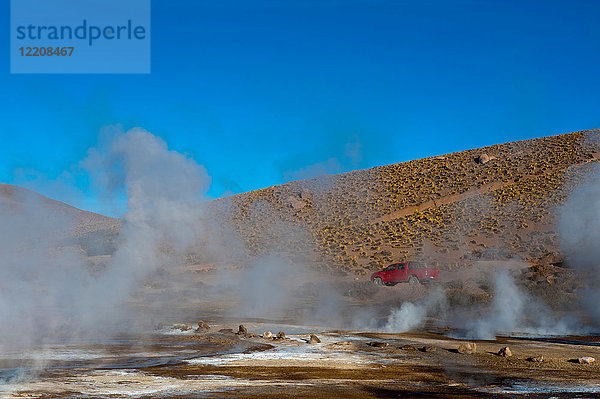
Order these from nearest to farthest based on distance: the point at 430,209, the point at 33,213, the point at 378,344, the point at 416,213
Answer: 1. the point at 378,344
2. the point at 33,213
3. the point at 416,213
4. the point at 430,209

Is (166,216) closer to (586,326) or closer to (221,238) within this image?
(586,326)

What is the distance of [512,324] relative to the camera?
59.8 feet

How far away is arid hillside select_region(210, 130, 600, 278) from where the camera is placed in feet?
136

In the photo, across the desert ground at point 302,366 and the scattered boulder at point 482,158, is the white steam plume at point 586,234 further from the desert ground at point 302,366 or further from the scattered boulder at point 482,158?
the scattered boulder at point 482,158

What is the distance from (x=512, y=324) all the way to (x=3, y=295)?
47.5 ft

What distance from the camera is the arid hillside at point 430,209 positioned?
136 ft

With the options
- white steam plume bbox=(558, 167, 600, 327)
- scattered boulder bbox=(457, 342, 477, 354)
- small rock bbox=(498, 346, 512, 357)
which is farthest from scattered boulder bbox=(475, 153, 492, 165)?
small rock bbox=(498, 346, 512, 357)

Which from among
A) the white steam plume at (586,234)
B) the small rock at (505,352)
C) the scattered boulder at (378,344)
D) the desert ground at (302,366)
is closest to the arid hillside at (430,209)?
the white steam plume at (586,234)

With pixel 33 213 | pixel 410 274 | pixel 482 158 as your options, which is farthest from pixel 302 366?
pixel 482 158

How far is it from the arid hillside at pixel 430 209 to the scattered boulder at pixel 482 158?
4.5 inches

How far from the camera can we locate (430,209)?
54906mm

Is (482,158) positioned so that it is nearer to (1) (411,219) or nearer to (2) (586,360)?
(1) (411,219)

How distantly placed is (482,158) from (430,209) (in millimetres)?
16030

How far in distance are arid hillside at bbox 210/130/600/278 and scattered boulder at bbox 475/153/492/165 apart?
0.11 m
